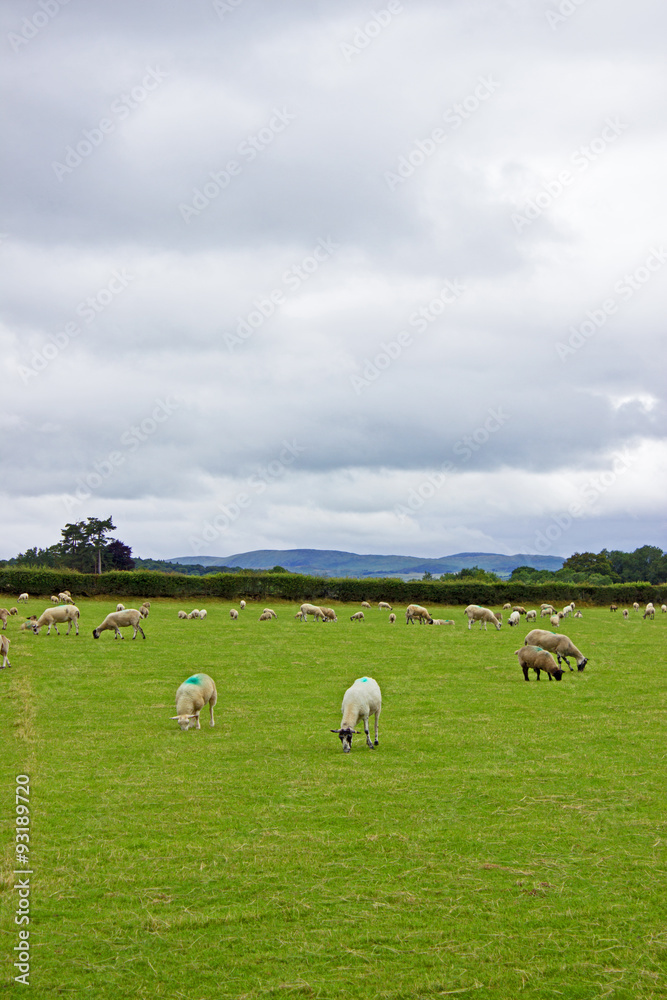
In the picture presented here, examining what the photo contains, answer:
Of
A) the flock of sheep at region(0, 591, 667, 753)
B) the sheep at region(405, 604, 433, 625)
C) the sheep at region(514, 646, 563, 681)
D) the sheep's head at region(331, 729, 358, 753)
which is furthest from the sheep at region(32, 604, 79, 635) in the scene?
the sheep's head at region(331, 729, 358, 753)

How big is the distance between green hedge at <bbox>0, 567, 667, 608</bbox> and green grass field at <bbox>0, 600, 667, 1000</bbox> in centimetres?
5183

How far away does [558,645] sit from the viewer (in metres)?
27.9

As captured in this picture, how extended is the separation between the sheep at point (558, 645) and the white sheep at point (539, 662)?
7.25 feet

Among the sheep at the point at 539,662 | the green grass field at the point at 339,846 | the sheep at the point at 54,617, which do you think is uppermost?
the sheep at the point at 54,617

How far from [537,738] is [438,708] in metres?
4.16

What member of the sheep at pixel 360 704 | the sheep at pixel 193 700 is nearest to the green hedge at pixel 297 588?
the sheep at pixel 193 700

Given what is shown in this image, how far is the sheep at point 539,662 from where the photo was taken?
25.1 m

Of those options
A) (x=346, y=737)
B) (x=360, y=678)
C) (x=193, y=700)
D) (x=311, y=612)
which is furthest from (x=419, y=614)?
(x=346, y=737)

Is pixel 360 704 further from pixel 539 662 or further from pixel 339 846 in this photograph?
pixel 539 662

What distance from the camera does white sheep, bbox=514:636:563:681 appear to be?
2514cm

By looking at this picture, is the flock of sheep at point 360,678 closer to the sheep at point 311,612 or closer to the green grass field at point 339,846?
the sheep at point 311,612

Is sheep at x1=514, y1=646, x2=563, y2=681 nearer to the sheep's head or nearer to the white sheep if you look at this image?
the white sheep

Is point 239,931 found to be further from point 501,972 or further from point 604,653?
point 604,653

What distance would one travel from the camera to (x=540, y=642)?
92.7ft
